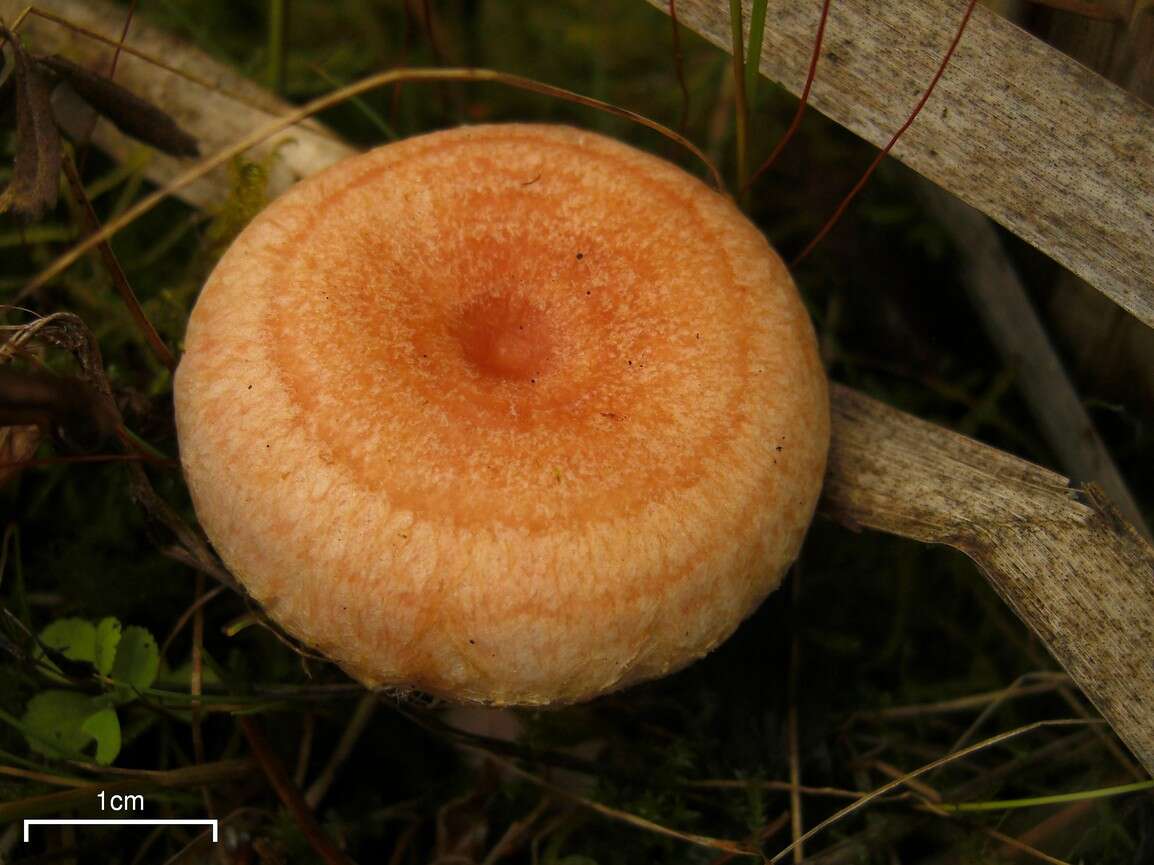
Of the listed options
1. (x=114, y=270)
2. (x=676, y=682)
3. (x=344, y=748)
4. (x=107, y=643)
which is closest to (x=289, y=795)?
(x=344, y=748)

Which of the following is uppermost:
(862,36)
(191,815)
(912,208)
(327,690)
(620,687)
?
(862,36)

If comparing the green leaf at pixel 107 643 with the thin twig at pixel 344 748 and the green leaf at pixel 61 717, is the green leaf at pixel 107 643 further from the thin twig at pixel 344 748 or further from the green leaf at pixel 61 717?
the thin twig at pixel 344 748

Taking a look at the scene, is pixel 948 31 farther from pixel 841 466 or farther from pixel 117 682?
pixel 117 682

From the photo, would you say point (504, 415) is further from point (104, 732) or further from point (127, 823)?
point (127, 823)

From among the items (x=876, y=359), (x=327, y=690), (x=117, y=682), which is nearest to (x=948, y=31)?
(x=876, y=359)

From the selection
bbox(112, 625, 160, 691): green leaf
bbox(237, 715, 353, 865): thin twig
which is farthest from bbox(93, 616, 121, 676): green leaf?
bbox(237, 715, 353, 865): thin twig

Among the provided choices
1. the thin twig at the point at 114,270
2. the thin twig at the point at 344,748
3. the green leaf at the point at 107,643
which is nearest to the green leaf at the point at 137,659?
the green leaf at the point at 107,643
